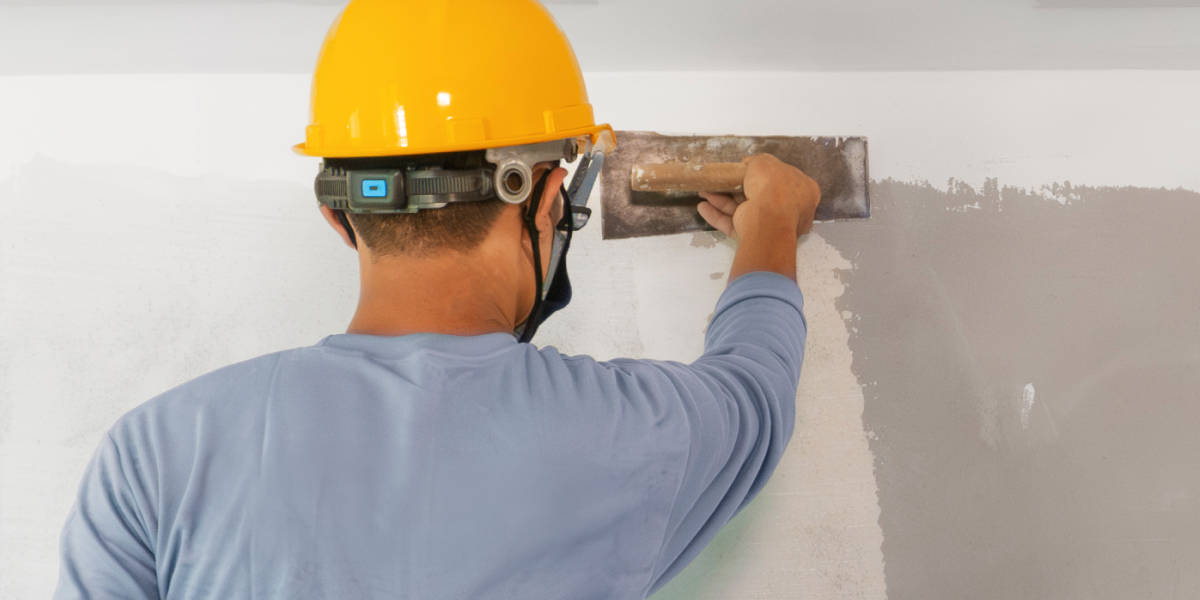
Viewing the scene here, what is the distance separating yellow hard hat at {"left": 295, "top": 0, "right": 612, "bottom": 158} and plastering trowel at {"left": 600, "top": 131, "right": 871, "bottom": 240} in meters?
0.36

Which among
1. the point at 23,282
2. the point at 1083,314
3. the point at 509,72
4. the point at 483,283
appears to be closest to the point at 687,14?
the point at 509,72

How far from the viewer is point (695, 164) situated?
3.88 feet

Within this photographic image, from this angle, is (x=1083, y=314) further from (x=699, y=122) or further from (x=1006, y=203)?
(x=699, y=122)

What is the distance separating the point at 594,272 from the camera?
3.92 ft

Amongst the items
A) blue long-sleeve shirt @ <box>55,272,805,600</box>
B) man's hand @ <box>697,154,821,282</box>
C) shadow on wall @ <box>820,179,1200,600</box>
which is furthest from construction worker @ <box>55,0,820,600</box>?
shadow on wall @ <box>820,179,1200,600</box>

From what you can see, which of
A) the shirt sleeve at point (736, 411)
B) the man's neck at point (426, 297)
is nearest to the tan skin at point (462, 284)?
the man's neck at point (426, 297)

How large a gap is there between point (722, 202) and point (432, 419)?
0.72m

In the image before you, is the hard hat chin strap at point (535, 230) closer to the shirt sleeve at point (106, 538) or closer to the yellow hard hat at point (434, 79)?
the yellow hard hat at point (434, 79)

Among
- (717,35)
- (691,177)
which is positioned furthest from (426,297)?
(717,35)

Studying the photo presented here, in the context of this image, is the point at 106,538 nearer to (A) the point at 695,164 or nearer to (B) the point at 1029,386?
(A) the point at 695,164

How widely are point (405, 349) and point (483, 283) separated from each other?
127 mm

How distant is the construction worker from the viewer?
2.22ft

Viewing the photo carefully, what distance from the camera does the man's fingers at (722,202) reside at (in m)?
1.16

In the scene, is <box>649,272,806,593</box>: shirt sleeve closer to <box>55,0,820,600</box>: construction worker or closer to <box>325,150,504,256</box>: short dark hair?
<box>55,0,820,600</box>: construction worker
